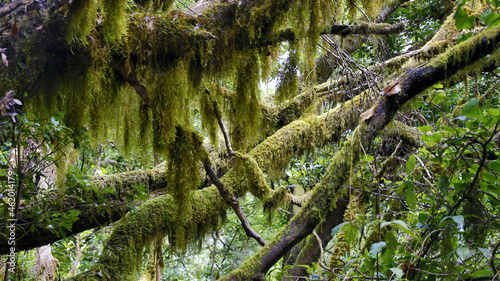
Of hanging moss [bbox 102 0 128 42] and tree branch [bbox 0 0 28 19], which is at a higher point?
tree branch [bbox 0 0 28 19]

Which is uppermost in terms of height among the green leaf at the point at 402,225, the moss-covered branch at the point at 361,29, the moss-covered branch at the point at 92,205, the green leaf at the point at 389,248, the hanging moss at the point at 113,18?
the hanging moss at the point at 113,18

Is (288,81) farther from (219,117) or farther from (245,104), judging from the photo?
(219,117)

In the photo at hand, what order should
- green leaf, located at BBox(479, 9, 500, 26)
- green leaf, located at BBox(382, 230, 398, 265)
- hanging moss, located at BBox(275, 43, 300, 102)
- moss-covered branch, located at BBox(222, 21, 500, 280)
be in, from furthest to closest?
1. hanging moss, located at BBox(275, 43, 300, 102)
2. moss-covered branch, located at BBox(222, 21, 500, 280)
3. green leaf, located at BBox(382, 230, 398, 265)
4. green leaf, located at BBox(479, 9, 500, 26)

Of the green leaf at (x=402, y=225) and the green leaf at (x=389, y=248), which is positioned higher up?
the green leaf at (x=402, y=225)

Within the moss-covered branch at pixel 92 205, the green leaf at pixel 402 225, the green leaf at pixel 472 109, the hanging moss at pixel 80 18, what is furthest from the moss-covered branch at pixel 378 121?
the hanging moss at pixel 80 18

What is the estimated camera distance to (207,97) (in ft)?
8.93

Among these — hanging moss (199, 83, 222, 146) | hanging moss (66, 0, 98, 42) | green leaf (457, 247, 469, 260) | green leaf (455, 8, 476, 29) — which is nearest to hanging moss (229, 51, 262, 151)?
hanging moss (199, 83, 222, 146)

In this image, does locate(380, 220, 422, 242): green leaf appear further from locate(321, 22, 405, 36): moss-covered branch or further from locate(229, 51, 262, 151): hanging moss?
locate(229, 51, 262, 151): hanging moss

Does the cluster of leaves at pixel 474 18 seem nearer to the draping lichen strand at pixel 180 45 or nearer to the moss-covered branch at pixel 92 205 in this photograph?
the draping lichen strand at pixel 180 45

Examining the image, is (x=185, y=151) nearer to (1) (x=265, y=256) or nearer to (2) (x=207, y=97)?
(2) (x=207, y=97)


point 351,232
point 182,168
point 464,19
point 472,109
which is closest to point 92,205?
point 182,168

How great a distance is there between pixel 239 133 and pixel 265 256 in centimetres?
104

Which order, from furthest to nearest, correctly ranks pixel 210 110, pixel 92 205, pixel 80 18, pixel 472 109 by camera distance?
pixel 210 110 < pixel 92 205 < pixel 80 18 < pixel 472 109

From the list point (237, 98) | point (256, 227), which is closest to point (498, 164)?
point (237, 98)
